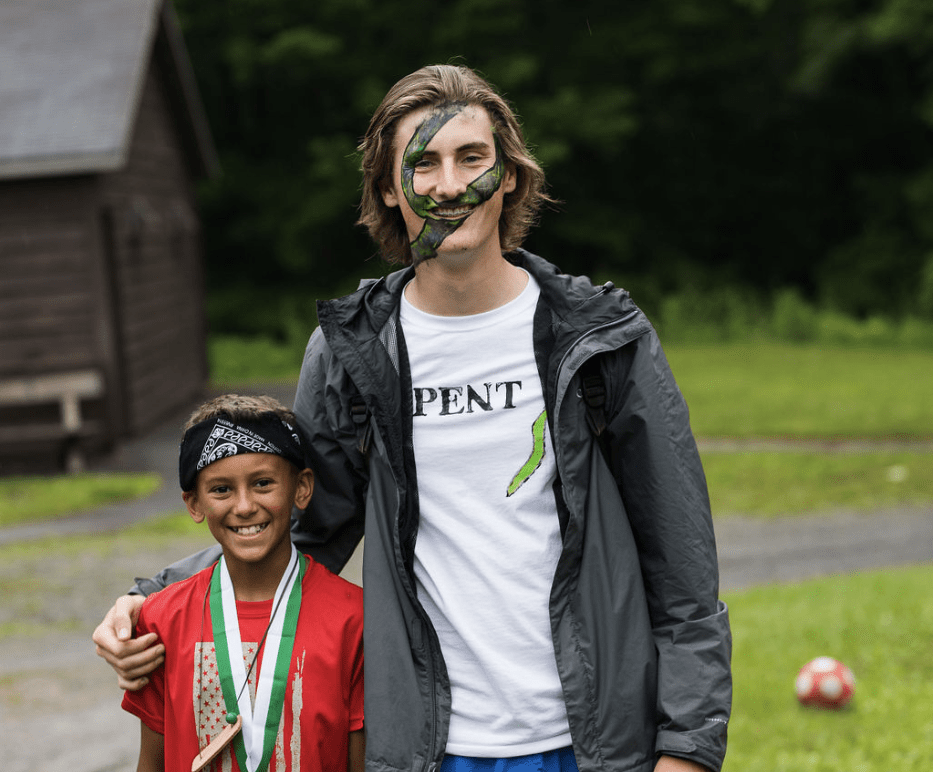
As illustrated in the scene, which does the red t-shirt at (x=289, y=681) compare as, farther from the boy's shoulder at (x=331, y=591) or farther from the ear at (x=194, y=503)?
the ear at (x=194, y=503)

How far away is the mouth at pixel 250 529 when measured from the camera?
2.26 meters

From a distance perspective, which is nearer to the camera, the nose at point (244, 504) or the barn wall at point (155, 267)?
the nose at point (244, 504)

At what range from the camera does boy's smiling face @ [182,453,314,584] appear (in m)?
2.26

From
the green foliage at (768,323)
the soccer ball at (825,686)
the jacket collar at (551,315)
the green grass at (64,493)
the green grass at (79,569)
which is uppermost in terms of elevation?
the jacket collar at (551,315)

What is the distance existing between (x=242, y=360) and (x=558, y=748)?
19034 millimetres

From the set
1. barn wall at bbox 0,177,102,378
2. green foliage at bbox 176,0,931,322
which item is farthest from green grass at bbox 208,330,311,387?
barn wall at bbox 0,177,102,378

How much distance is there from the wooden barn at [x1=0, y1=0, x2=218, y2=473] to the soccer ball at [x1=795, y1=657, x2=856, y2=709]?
8.27m

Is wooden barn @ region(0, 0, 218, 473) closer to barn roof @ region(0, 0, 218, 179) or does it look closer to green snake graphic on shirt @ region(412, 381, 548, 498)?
barn roof @ region(0, 0, 218, 179)

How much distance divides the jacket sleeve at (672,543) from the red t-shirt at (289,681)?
624mm

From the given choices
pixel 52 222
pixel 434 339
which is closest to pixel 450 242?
pixel 434 339

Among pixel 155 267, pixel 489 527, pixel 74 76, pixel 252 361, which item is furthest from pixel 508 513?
pixel 252 361

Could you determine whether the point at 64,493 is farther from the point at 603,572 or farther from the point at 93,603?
the point at 603,572

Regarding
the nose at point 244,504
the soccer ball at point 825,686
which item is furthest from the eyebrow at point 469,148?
the soccer ball at point 825,686

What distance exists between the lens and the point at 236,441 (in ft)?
7.50
